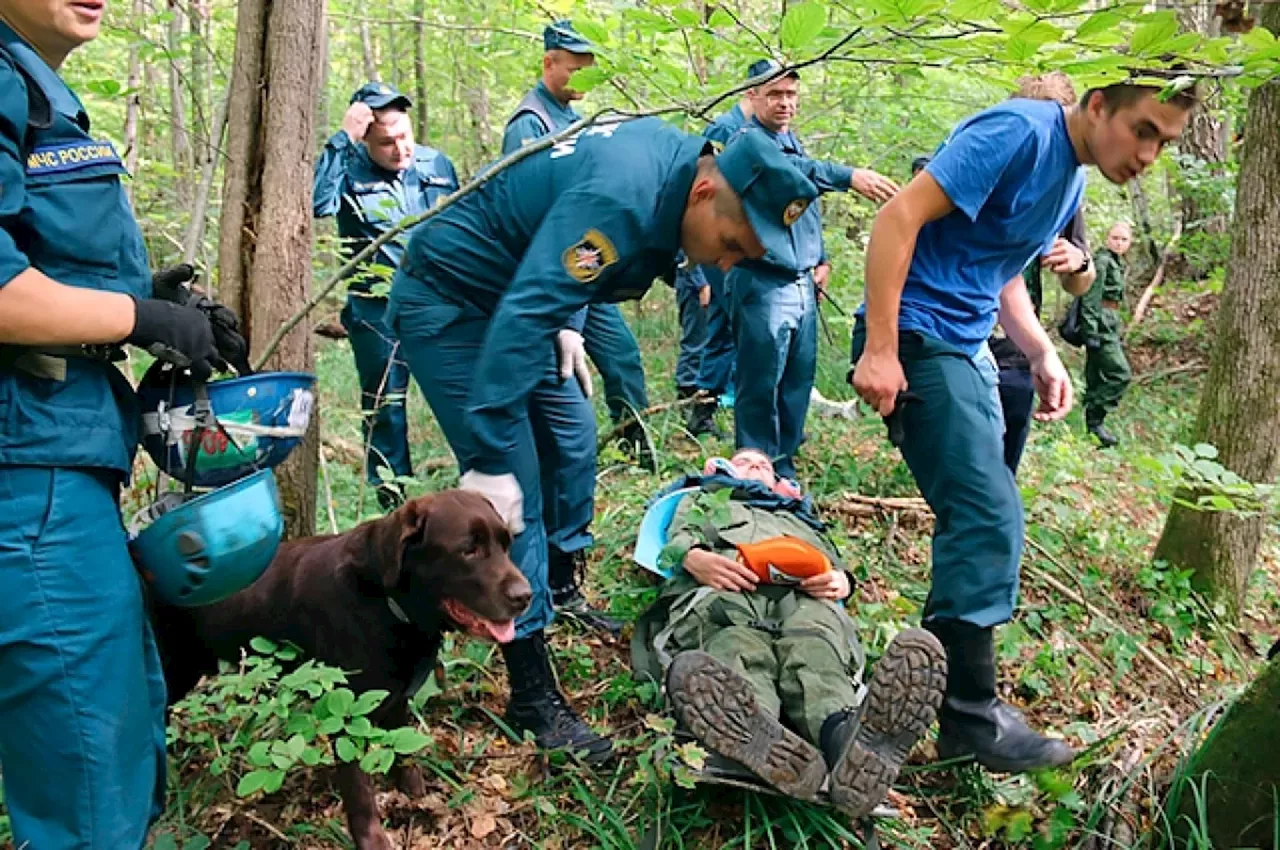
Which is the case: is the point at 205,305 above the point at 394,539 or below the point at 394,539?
above

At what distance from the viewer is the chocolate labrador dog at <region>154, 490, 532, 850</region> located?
231cm

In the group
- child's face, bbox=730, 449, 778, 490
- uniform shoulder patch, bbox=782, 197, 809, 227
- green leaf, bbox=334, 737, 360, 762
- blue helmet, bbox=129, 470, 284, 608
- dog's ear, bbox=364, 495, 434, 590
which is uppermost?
uniform shoulder patch, bbox=782, 197, 809, 227

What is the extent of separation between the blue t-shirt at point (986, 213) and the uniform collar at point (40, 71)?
2146mm

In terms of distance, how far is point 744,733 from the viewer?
226 centimetres

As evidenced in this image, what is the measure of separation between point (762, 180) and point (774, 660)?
1.46 m

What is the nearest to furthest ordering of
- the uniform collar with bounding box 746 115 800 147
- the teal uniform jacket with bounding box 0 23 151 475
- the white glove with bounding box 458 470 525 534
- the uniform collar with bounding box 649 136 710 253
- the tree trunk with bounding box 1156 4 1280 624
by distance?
the teal uniform jacket with bounding box 0 23 151 475, the uniform collar with bounding box 649 136 710 253, the white glove with bounding box 458 470 525 534, the tree trunk with bounding box 1156 4 1280 624, the uniform collar with bounding box 746 115 800 147

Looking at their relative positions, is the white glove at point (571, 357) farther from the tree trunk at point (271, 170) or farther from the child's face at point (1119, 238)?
the child's face at point (1119, 238)

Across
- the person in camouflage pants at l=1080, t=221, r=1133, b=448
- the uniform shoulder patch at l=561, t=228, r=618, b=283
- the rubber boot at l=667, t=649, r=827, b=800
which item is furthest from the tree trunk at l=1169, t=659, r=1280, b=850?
the person in camouflage pants at l=1080, t=221, r=1133, b=448

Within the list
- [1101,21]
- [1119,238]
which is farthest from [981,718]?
[1119,238]

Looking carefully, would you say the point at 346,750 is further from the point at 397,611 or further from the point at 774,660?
the point at 774,660

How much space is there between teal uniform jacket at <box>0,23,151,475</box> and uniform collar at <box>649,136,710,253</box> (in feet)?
4.14

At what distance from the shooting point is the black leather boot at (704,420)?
598cm

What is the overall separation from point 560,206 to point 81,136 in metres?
1.08

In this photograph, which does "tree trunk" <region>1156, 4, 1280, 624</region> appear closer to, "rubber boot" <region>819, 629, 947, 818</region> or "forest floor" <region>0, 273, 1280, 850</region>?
"forest floor" <region>0, 273, 1280, 850</region>
